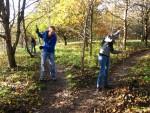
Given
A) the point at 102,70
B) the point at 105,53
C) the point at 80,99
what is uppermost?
the point at 105,53

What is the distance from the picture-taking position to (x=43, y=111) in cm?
1176

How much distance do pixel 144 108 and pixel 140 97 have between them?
1.35 meters

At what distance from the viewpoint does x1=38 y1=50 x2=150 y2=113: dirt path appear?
38.0ft

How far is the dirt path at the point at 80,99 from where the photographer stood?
11.6m

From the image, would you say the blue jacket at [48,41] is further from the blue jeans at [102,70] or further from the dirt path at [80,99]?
the blue jeans at [102,70]

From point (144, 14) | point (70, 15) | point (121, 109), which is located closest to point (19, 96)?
point (121, 109)

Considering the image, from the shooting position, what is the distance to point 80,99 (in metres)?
12.8

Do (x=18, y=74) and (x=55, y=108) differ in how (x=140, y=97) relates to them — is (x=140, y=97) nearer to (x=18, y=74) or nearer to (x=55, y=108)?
(x=55, y=108)

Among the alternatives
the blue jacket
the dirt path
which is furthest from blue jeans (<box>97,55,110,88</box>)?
the blue jacket

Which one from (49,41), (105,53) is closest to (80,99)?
(105,53)

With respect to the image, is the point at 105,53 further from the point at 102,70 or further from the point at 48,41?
the point at 48,41

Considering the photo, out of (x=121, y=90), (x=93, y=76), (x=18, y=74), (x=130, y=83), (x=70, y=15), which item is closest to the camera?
(x=121, y=90)

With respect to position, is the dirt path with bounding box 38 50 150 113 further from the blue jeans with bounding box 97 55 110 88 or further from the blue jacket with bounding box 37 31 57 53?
the blue jacket with bounding box 37 31 57 53

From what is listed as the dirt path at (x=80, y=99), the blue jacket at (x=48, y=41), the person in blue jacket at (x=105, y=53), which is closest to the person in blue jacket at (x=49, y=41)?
the blue jacket at (x=48, y=41)
